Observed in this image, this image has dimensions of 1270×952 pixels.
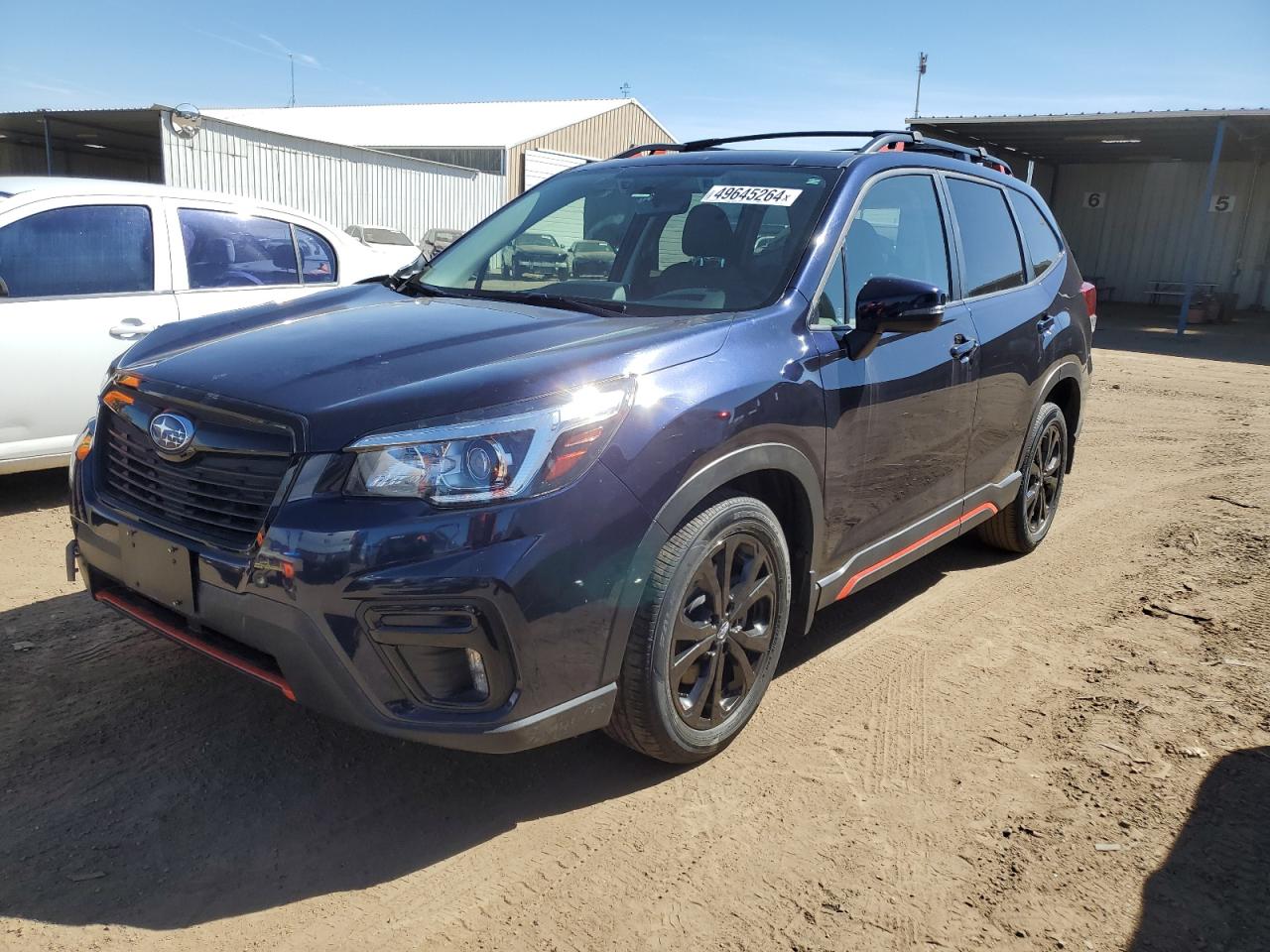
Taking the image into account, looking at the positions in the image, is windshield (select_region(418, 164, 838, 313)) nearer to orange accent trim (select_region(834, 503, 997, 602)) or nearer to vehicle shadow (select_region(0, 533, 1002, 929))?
orange accent trim (select_region(834, 503, 997, 602))

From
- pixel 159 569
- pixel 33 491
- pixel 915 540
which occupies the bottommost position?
pixel 33 491

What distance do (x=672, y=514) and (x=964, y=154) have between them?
9.72 ft

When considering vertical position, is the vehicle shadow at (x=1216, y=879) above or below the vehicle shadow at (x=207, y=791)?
above

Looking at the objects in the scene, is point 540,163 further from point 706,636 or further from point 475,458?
point 475,458

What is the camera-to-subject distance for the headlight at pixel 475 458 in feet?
7.65

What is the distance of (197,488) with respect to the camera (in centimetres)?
256

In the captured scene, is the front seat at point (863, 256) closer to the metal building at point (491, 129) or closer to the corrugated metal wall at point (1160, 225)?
the corrugated metal wall at point (1160, 225)

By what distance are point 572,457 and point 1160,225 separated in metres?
29.7

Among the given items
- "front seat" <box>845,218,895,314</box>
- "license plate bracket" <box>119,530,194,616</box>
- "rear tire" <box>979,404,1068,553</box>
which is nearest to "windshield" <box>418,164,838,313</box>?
"front seat" <box>845,218,895,314</box>

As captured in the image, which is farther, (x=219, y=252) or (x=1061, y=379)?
(x=219, y=252)

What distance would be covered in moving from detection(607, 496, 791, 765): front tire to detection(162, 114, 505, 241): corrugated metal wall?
1381 centimetres

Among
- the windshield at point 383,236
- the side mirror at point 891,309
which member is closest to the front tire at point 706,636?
the side mirror at point 891,309

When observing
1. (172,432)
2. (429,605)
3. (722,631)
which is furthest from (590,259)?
(429,605)

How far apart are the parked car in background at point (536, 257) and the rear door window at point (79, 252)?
275 centimetres
